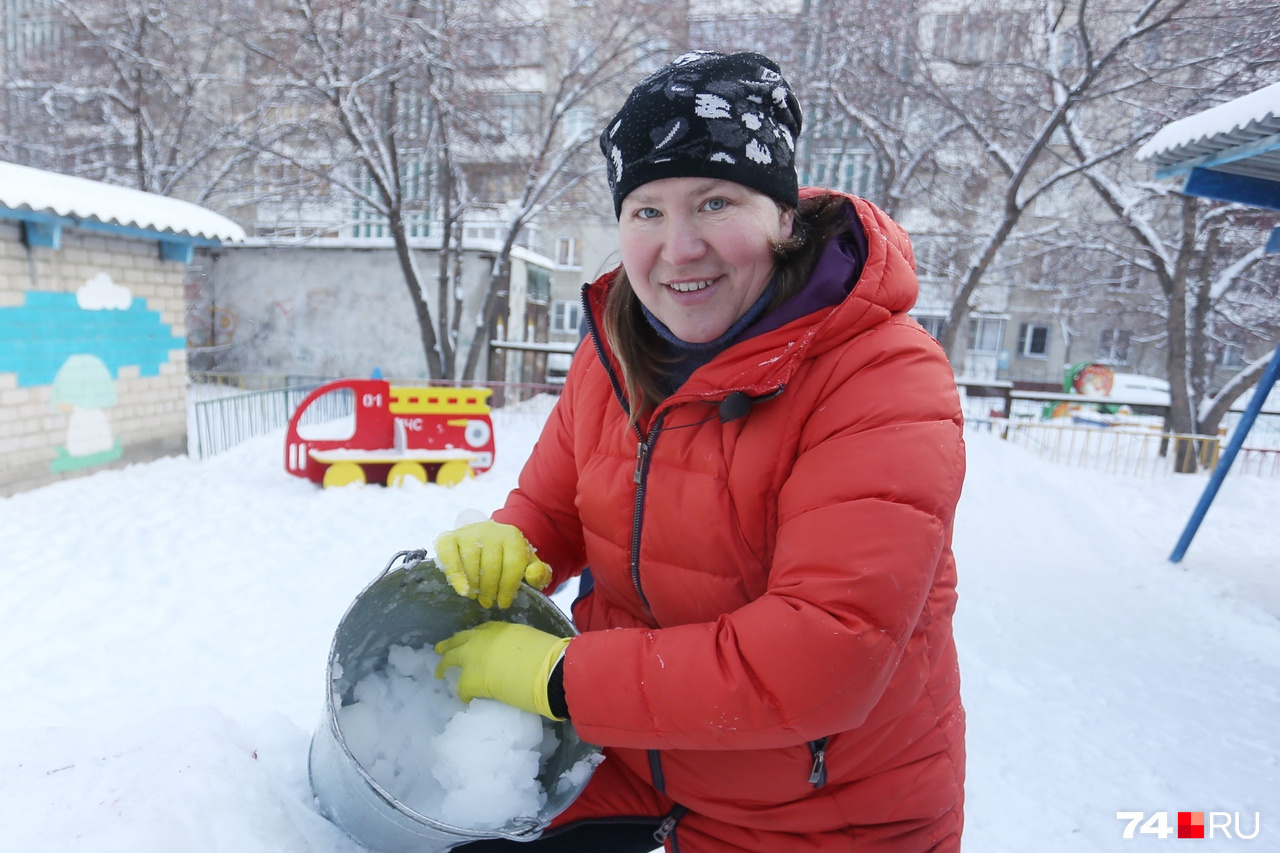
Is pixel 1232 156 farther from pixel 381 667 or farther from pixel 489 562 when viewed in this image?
pixel 381 667

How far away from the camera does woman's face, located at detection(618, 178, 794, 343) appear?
4.30 feet

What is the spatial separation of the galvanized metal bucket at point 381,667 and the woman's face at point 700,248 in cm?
69

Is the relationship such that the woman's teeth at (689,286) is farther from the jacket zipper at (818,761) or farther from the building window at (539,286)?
the building window at (539,286)

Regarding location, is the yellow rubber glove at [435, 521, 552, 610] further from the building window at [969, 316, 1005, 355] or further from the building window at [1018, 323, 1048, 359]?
the building window at [1018, 323, 1048, 359]

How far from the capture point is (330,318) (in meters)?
16.1

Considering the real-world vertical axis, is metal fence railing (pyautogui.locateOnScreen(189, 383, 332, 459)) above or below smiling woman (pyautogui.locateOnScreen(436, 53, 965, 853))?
below

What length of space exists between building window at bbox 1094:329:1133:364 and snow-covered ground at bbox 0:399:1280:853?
22399mm

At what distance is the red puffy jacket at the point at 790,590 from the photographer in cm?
107

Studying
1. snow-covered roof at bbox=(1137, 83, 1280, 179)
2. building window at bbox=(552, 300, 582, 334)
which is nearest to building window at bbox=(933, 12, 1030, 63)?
snow-covered roof at bbox=(1137, 83, 1280, 179)

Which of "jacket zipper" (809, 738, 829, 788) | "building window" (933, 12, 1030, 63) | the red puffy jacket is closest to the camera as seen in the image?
the red puffy jacket

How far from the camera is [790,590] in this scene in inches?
42.4

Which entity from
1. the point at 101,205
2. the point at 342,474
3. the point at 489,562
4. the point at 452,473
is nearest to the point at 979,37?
the point at 452,473

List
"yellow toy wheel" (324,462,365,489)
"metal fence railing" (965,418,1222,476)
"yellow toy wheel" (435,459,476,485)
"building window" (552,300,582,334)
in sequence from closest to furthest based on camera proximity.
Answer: "yellow toy wheel" (324,462,365,489) < "yellow toy wheel" (435,459,476,485) < "metal fence railing" (965,418,1222,476) < "building window" (552,300,582,334)

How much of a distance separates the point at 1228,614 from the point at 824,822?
5701 mm
